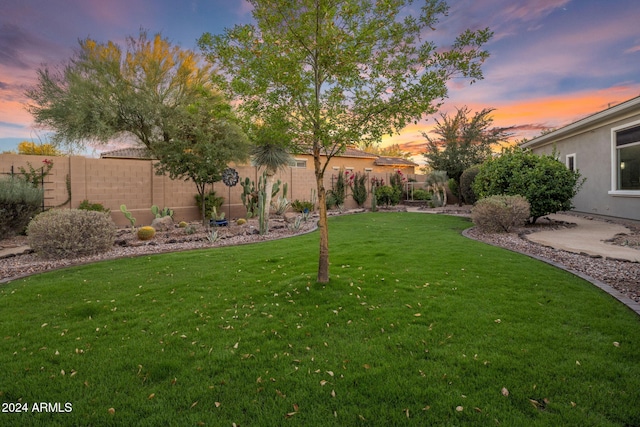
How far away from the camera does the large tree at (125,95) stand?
13297 millimetres

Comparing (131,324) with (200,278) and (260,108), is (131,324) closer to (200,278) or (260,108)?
(200,278)

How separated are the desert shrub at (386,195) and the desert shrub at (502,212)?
9922 millimetres

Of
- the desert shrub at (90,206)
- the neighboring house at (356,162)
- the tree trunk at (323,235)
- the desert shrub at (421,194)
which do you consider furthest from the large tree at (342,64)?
the neighboring house at (356,162)

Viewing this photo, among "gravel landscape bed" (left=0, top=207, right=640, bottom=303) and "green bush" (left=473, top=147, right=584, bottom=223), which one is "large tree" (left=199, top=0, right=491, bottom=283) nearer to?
"gravel landscape bed" (left=0, top=207, right=640, bottom=303)

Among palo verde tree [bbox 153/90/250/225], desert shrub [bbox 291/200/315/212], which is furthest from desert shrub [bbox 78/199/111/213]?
desert shrub [bbox 291/200/315/212]

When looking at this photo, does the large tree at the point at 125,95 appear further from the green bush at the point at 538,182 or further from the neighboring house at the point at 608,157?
the neighboring house at the point at 608,157

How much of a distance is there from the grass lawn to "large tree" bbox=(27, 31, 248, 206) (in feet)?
24.3

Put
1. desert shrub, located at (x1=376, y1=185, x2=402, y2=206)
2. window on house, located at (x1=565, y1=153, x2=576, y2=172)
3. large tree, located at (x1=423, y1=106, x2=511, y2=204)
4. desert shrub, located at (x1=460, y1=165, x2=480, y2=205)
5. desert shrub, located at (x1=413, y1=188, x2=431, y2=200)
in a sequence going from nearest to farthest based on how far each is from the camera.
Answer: window on house, located at (x1=565, y1=153, x2=576, y2=172)
desert shrub, located at (x1=460, y1=165, x2=480, y2=205)
desert shrub, located at (x1=376, y1=185, x2=402, y2=206)
large tree, located at (x1=423, y1=106, x2=511, y2=204)
desert shrub, located at (x1=413, y1=188, x2=431, y2=200)

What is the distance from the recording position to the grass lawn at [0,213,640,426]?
208 centimetres

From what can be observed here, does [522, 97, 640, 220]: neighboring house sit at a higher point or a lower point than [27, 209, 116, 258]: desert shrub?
higher

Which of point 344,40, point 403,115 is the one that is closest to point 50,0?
point 344,40

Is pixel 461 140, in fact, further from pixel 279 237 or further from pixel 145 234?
pixel 145 234

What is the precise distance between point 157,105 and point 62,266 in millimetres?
10274

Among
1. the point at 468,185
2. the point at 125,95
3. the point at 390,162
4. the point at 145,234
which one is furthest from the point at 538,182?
the point at 390,162
